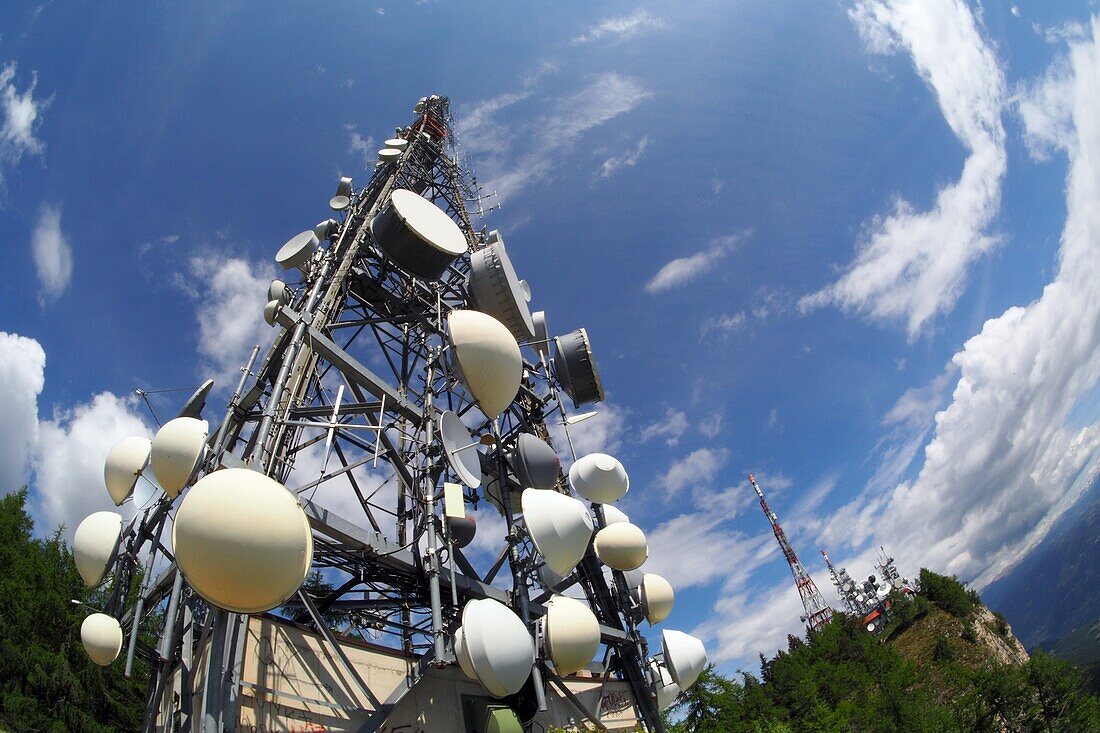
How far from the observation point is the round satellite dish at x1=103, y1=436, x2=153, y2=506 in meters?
10.0

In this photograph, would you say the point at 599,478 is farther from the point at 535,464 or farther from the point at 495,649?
the point at 495,649

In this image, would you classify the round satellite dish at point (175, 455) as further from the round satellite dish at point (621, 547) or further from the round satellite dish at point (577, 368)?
the round satellite dish at point (577, 368)

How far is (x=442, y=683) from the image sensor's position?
10.1m

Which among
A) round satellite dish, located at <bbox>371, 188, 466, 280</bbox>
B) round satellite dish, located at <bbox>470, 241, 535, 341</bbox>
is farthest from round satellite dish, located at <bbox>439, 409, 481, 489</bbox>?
round satellite dish, located at <bbox>470, 241, 535, 341</bbox>

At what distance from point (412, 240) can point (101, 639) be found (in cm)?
935

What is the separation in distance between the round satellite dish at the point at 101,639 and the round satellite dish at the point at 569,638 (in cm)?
744

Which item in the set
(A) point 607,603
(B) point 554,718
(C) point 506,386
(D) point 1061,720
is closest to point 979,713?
(D) point 1061,720

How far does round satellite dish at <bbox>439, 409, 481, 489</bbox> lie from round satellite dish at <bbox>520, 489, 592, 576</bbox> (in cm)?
127

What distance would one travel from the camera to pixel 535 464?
43.3ft

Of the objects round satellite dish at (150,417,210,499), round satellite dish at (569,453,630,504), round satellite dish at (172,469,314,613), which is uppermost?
round satellite dish at (569,453,630,504)

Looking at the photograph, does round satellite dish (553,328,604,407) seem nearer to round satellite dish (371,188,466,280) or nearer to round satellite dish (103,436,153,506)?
round satellite dish (371,188,466,280)

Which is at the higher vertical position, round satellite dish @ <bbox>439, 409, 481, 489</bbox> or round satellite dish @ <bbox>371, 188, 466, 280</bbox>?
round satellite dish @ <bbox>371, 188, 466, 280</bbox>

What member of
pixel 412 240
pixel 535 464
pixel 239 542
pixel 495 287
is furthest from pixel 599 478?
pixel 239 542

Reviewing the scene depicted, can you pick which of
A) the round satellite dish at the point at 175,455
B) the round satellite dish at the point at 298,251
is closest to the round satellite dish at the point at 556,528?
the round satellite dish at the point at 175,455
